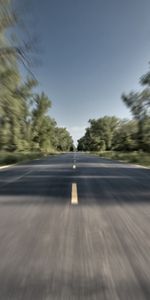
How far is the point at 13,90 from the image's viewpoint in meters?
18.8

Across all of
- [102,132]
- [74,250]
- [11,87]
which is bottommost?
[74,250]

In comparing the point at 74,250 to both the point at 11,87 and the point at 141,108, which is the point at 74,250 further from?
the point at 141,108

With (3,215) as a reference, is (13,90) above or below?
above

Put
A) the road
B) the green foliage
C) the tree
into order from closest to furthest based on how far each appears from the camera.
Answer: the road
the tree
the green foliage

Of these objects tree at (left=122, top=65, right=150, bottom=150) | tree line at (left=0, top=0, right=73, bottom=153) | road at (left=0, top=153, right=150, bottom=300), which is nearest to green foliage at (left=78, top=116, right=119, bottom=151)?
tree at (left=122, top=65, right=150, bottom=150)

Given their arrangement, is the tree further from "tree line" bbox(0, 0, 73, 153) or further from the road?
the road

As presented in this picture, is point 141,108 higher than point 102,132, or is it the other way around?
point 102,132

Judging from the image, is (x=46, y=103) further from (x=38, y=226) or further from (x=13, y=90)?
(x=38, y=226)

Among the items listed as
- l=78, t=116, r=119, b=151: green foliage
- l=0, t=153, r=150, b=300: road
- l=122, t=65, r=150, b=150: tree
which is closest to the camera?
l=0, t=153, r=150, b=300: road

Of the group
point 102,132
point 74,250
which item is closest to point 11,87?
point 74,250

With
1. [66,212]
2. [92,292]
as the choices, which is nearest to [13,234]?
[66,212]

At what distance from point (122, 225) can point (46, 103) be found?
182 ft

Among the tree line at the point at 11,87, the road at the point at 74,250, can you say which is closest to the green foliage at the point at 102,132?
the tree line at the point at 11,87

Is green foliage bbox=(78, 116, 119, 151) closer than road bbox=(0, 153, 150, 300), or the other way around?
road bbox=(0, 153, 150, 300)
